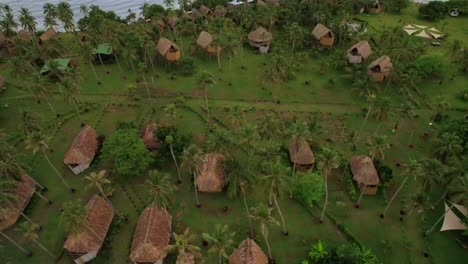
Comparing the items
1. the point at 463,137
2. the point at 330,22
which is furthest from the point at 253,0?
the point at 463,137

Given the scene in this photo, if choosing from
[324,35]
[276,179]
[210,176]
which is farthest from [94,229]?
[324,35]

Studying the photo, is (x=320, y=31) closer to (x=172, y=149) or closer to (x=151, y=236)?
(x=172, y=149)

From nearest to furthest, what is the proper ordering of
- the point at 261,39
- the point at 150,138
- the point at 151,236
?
the point at 151,236 → the point at 150,138 → the point at 261,39

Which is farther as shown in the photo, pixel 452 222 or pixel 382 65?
pixel 382 65

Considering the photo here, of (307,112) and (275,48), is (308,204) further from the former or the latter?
(275,48)

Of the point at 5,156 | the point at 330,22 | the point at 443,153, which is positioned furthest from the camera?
the point at 330,22

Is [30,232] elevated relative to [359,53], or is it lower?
lower
